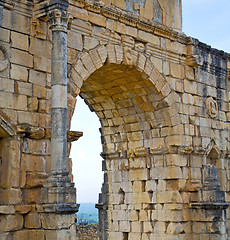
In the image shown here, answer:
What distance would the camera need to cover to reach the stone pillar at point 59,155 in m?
7.88

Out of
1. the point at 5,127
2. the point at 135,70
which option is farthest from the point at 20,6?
the point at 135,70

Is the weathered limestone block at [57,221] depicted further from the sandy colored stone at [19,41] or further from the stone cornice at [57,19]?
the stone cornice at [57,19]

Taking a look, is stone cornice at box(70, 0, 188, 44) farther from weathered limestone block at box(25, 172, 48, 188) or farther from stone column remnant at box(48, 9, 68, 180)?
weathered limestone block at box(25, 172, 48, 188)

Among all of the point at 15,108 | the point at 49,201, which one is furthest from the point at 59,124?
the point at 49,201

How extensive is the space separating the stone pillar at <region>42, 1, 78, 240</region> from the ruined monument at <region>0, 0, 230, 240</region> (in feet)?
0.06

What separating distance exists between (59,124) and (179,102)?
4.29 metres

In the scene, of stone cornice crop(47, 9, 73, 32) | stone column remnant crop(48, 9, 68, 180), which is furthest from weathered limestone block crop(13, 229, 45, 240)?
stone cornice crop(47, 9, 73, 32)

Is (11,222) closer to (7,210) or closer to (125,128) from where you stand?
(7,210)

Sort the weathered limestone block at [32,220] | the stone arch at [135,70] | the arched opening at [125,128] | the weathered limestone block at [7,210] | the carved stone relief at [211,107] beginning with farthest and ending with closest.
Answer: the carved stone relief at [211,107]
the arched opening at [125,128]
the stone arch at [135,70]
the weathered limestone block at [32,220]
the weathered limestone block at [7,210]

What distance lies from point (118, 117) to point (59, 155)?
4404 millimetres

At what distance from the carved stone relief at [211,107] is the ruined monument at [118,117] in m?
0.03

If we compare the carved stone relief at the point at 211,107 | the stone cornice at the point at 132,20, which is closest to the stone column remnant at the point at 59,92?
the stone cornice at the point at 132,20

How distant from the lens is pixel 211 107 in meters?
12.6

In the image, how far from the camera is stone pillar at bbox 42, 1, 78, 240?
7.88 metres
